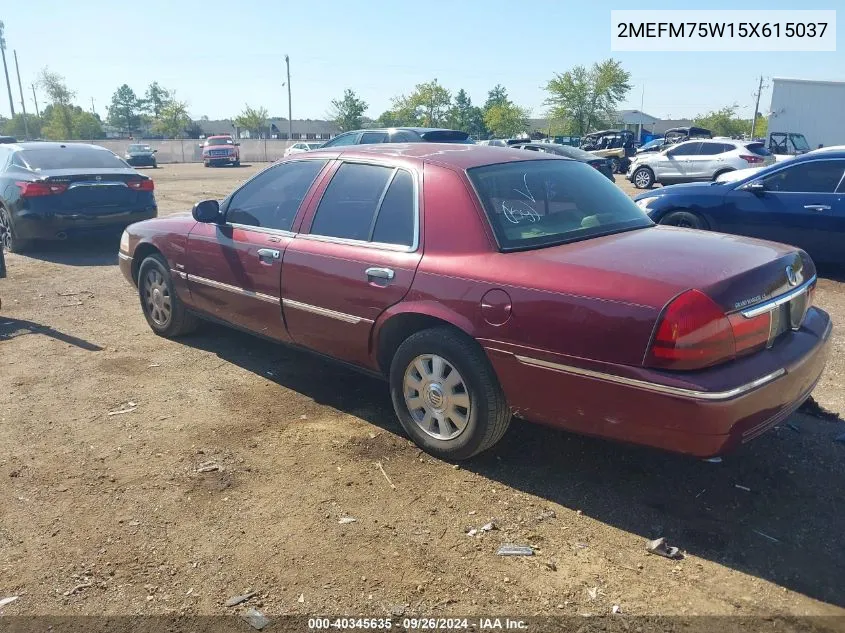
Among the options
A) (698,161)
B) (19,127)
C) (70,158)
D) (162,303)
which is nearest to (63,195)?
(70,158)

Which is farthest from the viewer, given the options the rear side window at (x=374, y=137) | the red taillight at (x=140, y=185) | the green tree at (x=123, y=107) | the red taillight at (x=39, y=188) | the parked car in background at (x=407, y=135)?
the green tree at (x=123, y=107)

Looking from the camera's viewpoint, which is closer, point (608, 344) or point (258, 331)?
→ point (608, 344)

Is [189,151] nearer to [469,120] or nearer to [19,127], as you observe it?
[469,120]

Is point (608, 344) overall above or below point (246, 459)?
above

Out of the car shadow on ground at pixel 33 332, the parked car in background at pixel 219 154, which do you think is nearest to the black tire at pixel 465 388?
the car shadow on ground at pixel 33 332

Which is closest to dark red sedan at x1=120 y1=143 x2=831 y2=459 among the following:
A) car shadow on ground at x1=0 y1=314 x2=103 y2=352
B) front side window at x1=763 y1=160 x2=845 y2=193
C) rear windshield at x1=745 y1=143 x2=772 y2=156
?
car shadow on ground at x1=0 y1=314 x2=103 y2=352

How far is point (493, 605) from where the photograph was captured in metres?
2.62

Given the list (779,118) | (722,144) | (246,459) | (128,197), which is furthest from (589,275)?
(779,118)

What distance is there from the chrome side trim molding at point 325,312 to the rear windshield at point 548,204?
96 centimetres

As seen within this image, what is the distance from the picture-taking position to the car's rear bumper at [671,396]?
279 centimetres

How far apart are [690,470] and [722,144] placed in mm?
19398

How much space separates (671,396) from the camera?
2.80 m

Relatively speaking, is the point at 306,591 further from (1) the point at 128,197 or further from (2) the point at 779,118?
(2) the point at 779,118

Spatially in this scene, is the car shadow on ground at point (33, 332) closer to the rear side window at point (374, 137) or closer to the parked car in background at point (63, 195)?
the parked car in background at point (63, 195)
